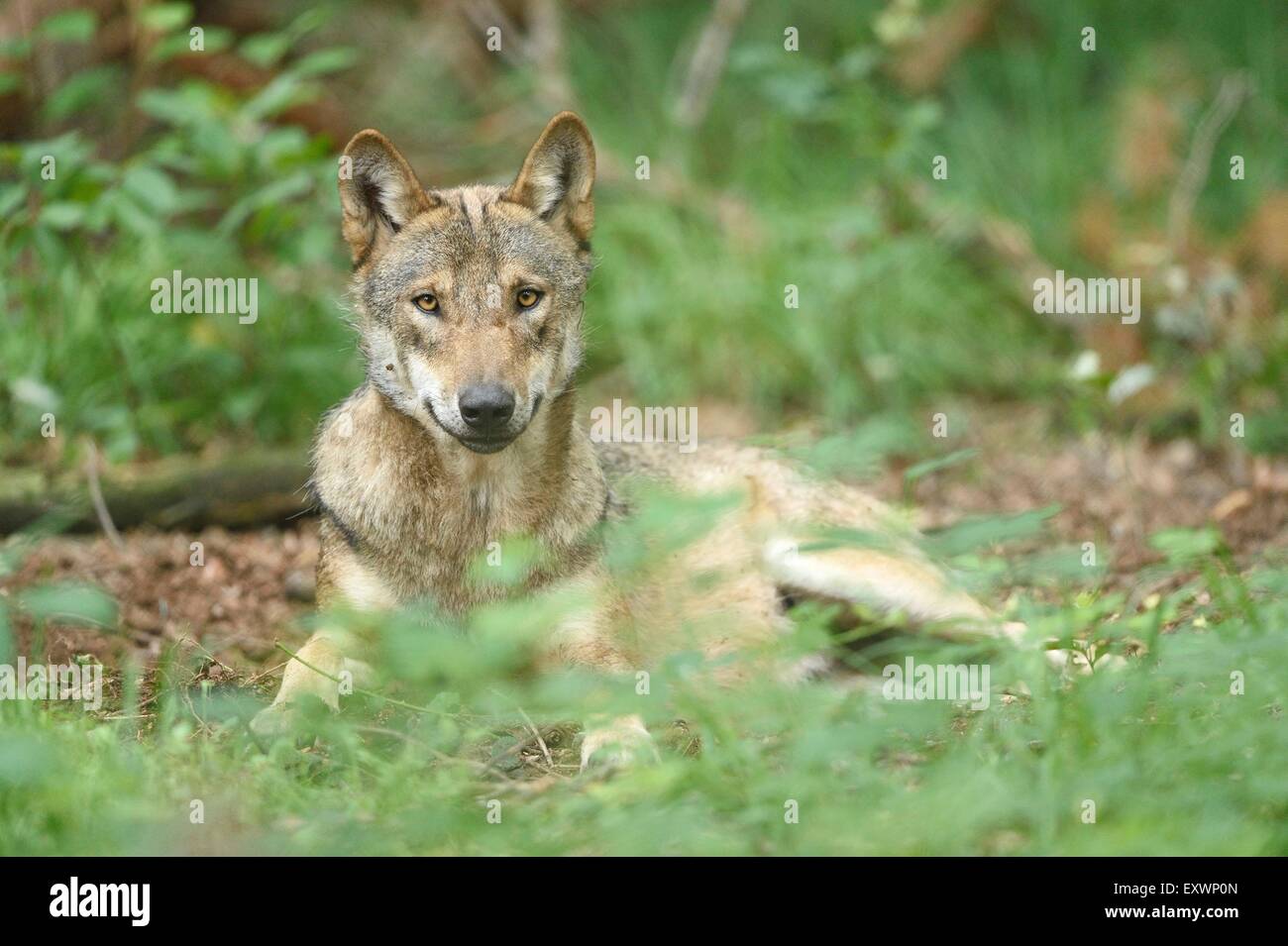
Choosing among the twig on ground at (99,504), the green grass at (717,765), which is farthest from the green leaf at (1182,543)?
the twig on ground at (99,504)

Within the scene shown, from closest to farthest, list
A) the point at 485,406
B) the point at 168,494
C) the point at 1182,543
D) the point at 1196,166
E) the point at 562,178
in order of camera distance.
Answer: the point at 1182,543
the point at 485,406
the point at 562,178
the point at 168,494
the point at 1196,166

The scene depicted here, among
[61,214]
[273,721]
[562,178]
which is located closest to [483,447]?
[273,721]

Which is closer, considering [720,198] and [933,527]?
[933,527]

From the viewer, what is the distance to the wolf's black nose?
5.23m

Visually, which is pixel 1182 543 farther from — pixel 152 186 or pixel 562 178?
pixel 152 186

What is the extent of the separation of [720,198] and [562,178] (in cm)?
599

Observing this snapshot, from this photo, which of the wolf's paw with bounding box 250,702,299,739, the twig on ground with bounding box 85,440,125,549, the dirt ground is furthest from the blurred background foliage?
the wolf's paw with bounding box 250,702,299,739

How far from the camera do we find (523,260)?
5770 millimetres

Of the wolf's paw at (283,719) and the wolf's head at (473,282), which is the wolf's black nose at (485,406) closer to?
the wolf's head at (473,282)

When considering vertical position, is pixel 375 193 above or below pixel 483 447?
above

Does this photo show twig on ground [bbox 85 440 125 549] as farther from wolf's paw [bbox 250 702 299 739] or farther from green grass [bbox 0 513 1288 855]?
wolf's paw [bbox 250 702 299 739]

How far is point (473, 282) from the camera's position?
5.62 meters
